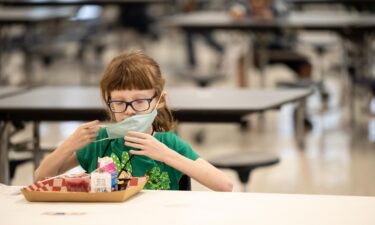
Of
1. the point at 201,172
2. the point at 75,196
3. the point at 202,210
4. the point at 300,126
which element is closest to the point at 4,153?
the point at 201,172

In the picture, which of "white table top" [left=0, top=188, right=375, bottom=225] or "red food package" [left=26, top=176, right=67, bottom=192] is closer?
"white table top" [left=0, top=188, right=375, bottom=225]

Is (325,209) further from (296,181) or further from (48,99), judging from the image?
(296,181)

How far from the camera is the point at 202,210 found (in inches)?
82.2

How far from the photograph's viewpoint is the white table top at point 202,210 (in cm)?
199

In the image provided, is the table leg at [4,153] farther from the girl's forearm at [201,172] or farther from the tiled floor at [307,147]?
the girl's forearm at [201,172]

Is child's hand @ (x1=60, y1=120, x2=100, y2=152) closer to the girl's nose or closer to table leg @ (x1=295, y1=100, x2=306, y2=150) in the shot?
the girl's nose

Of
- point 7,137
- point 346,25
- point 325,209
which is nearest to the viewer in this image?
point 325,209

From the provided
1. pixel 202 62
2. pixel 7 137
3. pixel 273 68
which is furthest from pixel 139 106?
pixel 202 62

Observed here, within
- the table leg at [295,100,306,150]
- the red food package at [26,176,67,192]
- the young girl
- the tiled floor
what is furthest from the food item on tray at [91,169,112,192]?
the table leg at [295,100,306,150]

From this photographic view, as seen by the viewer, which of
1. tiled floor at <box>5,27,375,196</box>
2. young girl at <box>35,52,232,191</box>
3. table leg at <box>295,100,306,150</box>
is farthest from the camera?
tiled floor at <box>5,27,375,196</box>

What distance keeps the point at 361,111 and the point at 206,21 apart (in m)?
1.74

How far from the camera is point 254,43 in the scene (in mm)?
8039

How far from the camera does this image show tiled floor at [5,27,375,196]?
558 cm

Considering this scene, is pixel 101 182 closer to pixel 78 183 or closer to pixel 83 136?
pixel 78 183
